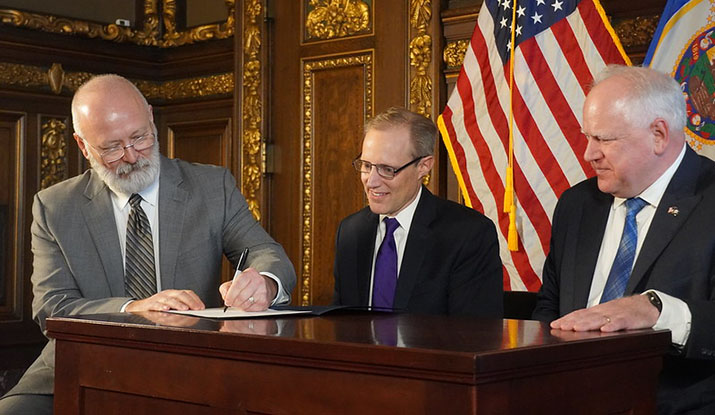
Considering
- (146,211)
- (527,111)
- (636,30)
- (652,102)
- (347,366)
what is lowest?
(347,366)

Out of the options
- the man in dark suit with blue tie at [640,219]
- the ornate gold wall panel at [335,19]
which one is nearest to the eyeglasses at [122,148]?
the man in dark suit with blue tie at [640,219]

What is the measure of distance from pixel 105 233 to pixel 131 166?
0.23 meters

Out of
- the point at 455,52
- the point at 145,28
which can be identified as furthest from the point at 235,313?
the point at 145,28

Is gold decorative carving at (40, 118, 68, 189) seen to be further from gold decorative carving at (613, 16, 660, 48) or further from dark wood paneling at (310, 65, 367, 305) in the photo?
gold decorative carving at (613, 16, 660, 48)

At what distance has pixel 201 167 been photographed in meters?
3.51

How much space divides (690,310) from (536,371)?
2.27 ft

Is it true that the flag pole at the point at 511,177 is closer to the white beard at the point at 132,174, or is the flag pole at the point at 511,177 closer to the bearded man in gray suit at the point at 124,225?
the bearded man in gray suit at the point at 124,225

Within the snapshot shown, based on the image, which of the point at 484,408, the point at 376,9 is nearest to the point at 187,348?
the point at 484,408

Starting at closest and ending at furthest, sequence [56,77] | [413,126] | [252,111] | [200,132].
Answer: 1. [413,126]
2. [252,111]
3. [56,77]
4. [200,132]

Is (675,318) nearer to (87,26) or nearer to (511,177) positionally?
→ (511,177)

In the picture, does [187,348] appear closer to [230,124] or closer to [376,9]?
[376,9]

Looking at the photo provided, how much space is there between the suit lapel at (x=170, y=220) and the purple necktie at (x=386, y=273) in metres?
0.65

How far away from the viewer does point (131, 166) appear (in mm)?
3271

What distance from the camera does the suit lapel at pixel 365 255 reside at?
11.2ft
